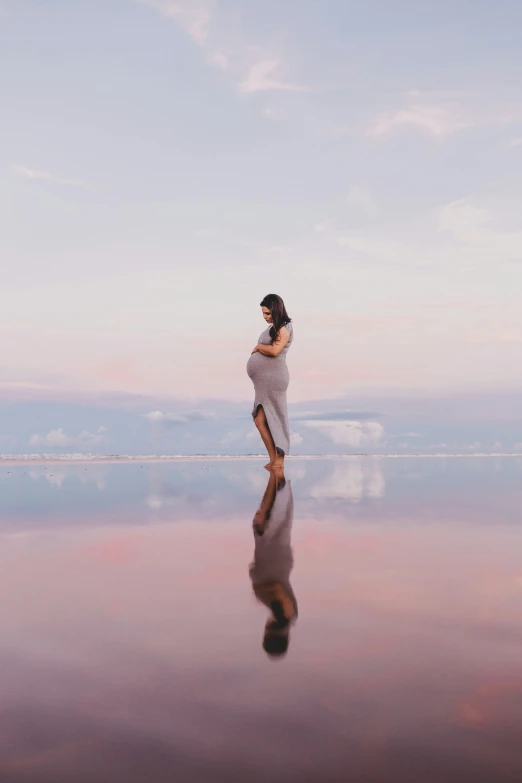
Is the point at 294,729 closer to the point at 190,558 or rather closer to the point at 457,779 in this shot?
the point at 457,779

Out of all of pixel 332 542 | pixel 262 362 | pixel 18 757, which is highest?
pixel 262 362

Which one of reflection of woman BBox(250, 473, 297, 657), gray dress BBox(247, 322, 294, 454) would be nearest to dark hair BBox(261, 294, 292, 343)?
gray dress BBox(247, 322, 294, 454)

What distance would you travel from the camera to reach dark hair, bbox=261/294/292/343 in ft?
34.3

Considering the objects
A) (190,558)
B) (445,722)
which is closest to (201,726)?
(445,722)

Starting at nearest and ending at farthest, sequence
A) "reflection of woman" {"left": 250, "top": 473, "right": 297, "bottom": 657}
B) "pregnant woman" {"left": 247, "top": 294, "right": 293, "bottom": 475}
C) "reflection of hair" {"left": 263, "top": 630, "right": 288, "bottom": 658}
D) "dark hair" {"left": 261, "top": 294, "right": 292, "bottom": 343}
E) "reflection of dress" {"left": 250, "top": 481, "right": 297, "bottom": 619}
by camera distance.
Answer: "reflection of hair" {"left": 263, "top": 630, "right": 288, "bottom": 658} → "reflection of woman" {"left": 250, "top": 473, "right": 297, "bottom": 657} → "reflection of dress" {"left": 250, "top": 481, "right": 297, "bottom": 619} → "dark hair" {"left": 261, "top": 294, "right": 292, "bottom": 343} → "pregnant woman" {"left": 247, "top": 294, "right": 293, "bottom": 475}

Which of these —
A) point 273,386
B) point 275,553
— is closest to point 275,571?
point 275,553

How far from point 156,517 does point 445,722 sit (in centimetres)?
417

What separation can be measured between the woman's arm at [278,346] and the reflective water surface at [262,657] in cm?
625

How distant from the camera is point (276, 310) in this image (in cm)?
1045

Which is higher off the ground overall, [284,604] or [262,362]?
[262,362]

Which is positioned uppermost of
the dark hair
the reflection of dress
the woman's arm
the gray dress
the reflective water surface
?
the dark hair

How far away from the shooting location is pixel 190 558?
11.8 feet

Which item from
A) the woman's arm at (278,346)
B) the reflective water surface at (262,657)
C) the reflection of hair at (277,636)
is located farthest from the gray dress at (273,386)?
the reflection of hair at (277,636)

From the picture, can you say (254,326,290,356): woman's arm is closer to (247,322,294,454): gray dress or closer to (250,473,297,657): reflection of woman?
(247,322,294,454): gray dress
